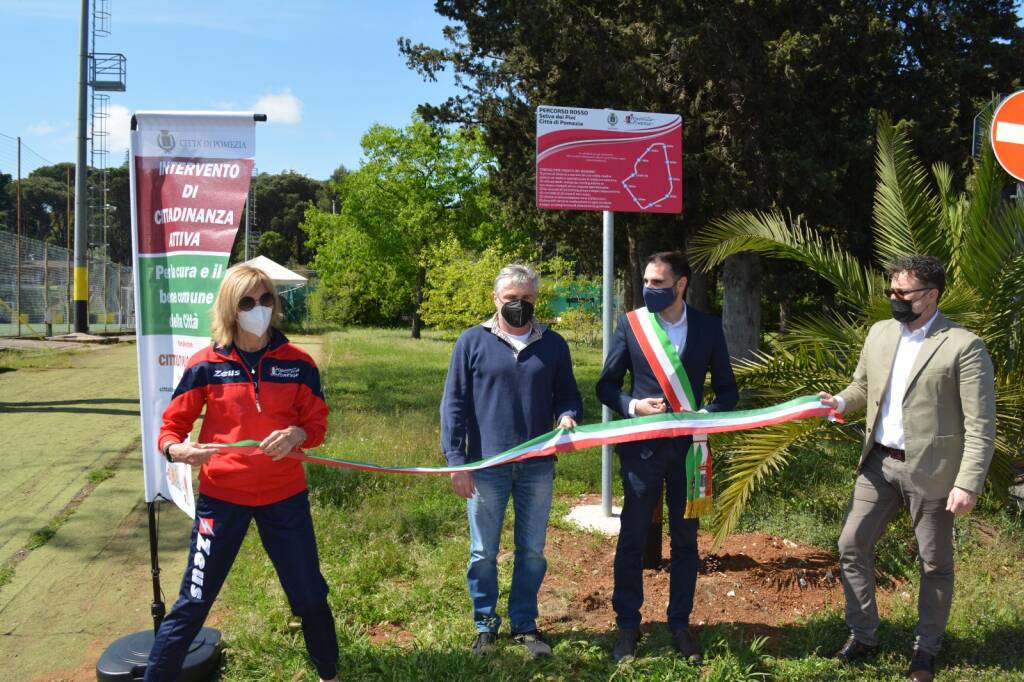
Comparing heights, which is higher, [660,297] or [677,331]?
[660,297]

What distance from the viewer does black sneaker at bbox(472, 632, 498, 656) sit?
160 inches

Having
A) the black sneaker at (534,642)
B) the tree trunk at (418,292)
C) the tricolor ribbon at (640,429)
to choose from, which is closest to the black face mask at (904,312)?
the tricolor ribbon at (640,429)

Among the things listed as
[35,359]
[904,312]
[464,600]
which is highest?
[904,312]

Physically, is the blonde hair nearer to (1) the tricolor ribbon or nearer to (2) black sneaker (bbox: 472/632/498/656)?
(1) the tricolor ribbon

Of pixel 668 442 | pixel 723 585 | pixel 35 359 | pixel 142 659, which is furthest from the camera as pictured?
pixel 35 359

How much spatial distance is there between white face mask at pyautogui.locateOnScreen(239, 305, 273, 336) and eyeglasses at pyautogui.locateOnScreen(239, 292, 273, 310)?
17 mm

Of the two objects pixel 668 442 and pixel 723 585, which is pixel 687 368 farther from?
pixel 723 585

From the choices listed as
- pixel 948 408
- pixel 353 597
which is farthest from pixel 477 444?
pixel 948 408

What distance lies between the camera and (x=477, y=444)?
4062 millimetres

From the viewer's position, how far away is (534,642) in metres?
4.07

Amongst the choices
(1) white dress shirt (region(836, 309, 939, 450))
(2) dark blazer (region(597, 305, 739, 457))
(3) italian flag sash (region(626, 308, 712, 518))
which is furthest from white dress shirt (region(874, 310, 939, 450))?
(3) italian flag sash (region(626, 308, 712, 518))

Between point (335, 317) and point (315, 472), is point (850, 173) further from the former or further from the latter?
point (335, 317)

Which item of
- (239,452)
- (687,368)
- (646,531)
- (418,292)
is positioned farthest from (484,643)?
(418,292)

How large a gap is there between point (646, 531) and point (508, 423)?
908 mm
